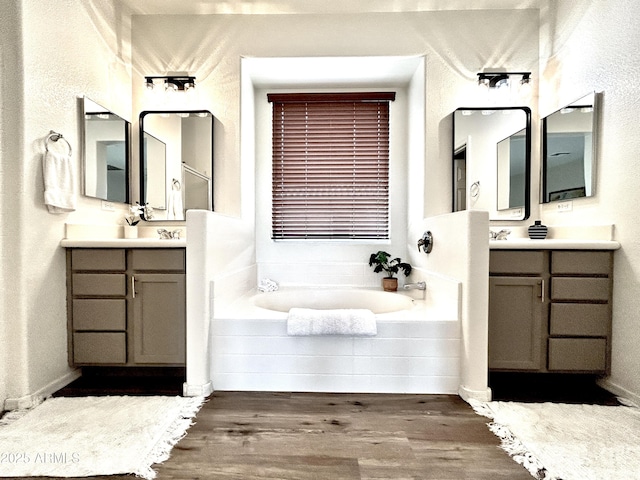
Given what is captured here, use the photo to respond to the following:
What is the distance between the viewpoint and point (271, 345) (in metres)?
2.07

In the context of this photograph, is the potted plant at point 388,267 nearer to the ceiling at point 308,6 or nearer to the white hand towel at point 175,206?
the white hand towel at point 175,206

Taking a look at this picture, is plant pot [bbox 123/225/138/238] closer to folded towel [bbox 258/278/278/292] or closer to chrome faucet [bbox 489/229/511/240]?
folded towel [bbox 258/278/278/292]

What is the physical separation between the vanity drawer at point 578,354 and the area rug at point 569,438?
246 mm

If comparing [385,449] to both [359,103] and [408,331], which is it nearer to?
[408,331]

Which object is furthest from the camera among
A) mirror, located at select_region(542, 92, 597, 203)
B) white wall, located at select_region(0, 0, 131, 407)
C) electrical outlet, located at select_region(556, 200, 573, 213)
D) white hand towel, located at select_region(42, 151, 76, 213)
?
electrical outlet, located at select_region(556, 200, 573, 213)

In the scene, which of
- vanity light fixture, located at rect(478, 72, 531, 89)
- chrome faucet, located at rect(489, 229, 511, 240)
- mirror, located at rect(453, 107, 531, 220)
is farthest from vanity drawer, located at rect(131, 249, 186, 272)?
vanity light fixture, located at rect(478, 72, 531, 89)

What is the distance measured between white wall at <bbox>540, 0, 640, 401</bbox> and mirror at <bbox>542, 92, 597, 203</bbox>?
0.06m

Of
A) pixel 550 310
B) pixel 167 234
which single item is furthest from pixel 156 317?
pixel 550 310

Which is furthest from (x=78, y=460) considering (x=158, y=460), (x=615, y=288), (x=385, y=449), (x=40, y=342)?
(x=615, y=288)

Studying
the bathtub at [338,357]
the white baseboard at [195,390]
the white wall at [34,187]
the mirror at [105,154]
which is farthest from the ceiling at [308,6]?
the white baseboard at [195,390]

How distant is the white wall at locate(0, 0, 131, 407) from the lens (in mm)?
1869

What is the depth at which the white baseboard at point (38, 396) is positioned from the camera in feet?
6.14

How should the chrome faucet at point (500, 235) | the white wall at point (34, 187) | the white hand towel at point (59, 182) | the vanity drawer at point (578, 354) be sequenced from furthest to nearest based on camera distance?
the chrome faucet at point (500, 235), the vanity drawer at point (578, 354), the white hand towel at point (59, 182), the white wall at point (34, 187)

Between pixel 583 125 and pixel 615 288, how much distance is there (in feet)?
3.48
